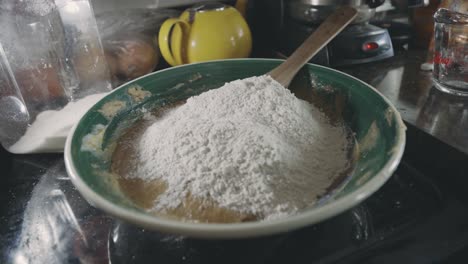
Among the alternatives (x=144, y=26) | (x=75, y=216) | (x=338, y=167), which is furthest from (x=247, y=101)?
(x=144, y=26)

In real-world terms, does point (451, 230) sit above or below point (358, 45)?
below

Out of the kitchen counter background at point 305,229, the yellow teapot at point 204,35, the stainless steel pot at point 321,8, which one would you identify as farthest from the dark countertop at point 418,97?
the yellow teapot at point 204,35

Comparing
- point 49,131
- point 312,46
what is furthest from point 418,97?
point 49,131

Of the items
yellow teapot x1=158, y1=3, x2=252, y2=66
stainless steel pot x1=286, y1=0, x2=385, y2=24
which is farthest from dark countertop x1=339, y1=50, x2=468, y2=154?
yellow teapot x1=158, y1=3, x2=252, y2=66

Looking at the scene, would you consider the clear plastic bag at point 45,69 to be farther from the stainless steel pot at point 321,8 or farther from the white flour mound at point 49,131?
the stainless steel pot at point 321,8

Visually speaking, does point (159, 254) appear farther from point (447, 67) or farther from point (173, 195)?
point (447, 67)

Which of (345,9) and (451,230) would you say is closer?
(451,230)

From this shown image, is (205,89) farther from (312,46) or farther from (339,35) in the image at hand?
(339,35)
